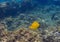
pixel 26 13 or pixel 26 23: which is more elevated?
pixel 26 23

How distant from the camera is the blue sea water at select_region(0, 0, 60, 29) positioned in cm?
1253

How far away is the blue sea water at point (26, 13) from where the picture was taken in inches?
493

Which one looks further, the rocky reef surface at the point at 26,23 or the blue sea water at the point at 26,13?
the blue sea water at the point at 26,13

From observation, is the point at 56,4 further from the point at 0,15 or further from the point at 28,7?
the point at 0,15

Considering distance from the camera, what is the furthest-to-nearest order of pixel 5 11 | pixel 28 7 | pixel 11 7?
pixel 28 7 → pixel 11 7 → pixel 5 11

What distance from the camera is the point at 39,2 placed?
20656 mm

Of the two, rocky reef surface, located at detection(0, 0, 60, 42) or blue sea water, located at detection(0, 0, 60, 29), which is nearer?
rocky reef surface, located at detection(0, 0, 60, 42)

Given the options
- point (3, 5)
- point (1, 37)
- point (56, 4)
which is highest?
point (1, 37)

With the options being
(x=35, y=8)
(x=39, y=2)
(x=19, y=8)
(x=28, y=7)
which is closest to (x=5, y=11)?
(x=19, y=8)

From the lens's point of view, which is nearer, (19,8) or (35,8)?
(19,8)

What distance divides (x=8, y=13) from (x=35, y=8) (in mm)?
4057

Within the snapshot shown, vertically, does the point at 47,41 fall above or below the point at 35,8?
above

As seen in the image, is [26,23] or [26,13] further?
[26,13]

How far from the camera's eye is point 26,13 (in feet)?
52.1
